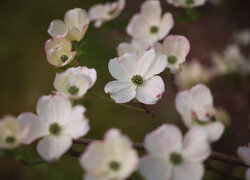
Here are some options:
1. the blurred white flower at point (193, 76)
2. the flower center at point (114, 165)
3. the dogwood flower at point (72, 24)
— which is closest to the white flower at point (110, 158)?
the flower center at point (114, 165)

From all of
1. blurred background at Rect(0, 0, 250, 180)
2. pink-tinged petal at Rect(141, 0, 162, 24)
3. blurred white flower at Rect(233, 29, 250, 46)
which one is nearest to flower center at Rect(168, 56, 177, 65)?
pink-tinged petal at Rect(141, 0, 162, 24)

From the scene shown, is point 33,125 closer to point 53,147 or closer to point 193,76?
point 53,147

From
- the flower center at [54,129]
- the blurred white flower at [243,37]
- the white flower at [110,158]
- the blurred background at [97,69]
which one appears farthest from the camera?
the blurred background at [97,69]

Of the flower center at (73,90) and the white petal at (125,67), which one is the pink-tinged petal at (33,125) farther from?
the white petal at (125,67)

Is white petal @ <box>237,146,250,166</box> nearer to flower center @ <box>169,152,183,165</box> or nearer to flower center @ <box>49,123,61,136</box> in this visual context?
flower center @ <box>169,152,183,165</box>

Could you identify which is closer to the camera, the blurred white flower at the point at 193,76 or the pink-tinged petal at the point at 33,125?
the pink-tinged petal at the point at 33,125

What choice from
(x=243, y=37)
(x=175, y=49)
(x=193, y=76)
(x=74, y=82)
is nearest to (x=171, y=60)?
(x=175, y=49)
